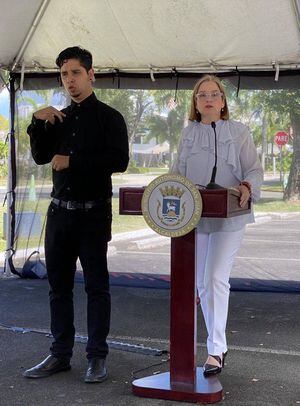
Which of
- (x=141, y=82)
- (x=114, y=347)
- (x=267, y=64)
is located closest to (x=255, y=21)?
(x=267, y=64)

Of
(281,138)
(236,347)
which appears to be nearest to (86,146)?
(236,347)

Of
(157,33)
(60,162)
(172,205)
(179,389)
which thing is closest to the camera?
(172,205)

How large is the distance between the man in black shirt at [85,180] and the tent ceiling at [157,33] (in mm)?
2574

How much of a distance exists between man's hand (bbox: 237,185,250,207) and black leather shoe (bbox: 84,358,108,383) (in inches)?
53.5

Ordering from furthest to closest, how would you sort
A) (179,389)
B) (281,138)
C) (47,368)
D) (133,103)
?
1. (133,103)
2. (281,138)
3. (47,368)
4. (179,389)

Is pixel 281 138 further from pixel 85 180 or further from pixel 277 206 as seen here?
pixel 85 180

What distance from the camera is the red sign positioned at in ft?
24.4

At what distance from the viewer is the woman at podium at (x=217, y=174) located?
409cm

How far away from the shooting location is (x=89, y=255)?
4125 millimetres

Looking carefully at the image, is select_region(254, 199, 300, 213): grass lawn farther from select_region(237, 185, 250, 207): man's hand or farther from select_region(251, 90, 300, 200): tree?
select_region(237, 185, 250, 207): man's hand

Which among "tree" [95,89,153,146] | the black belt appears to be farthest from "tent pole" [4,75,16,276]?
the black belt

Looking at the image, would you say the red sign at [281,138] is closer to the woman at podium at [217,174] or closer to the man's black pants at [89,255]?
the woman at podium at [217,174]

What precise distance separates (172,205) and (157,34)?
12.6ft

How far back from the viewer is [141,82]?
7.71 metres
